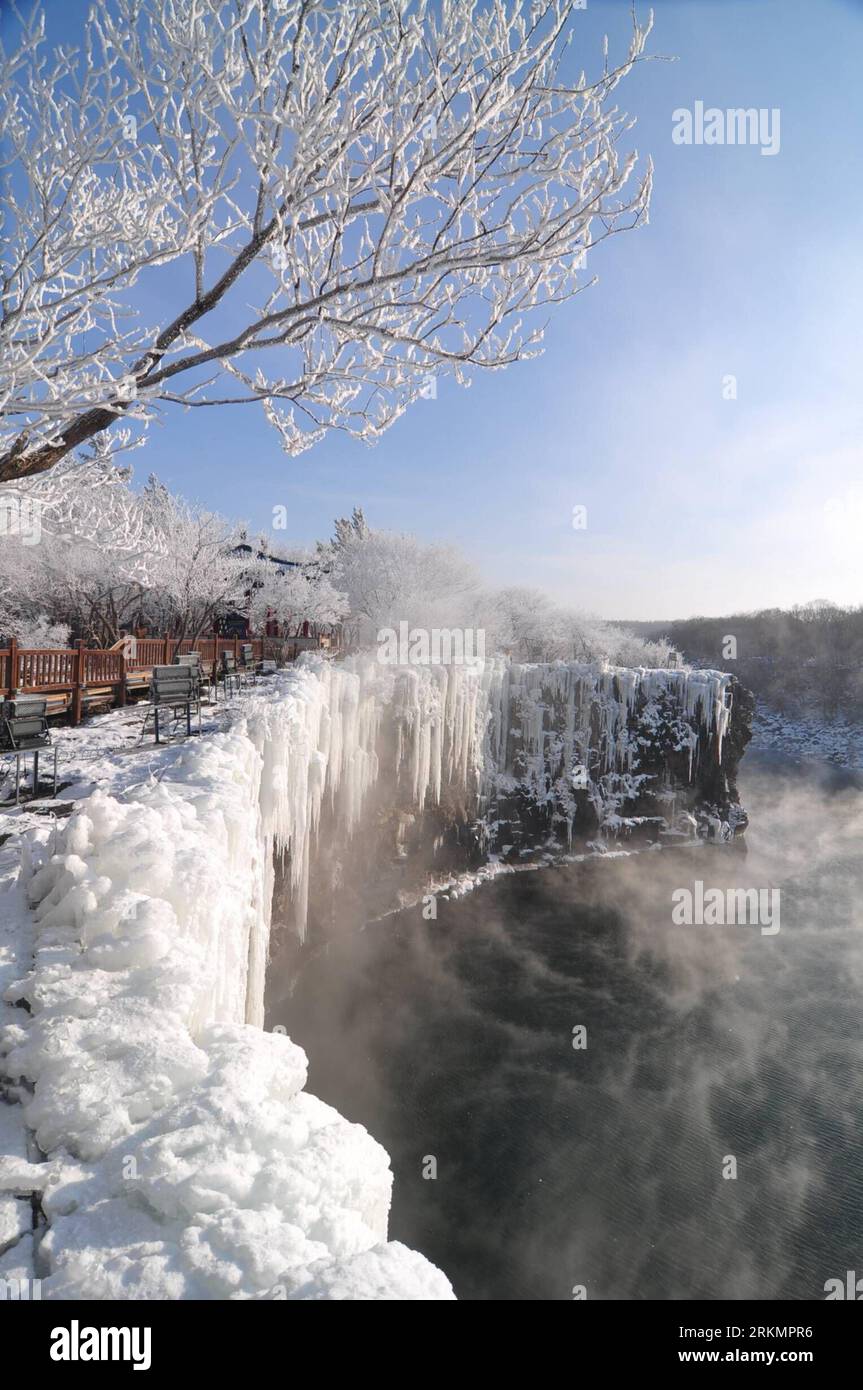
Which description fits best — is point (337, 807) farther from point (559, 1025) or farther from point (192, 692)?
point (559, 1025)

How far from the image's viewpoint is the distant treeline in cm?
4888

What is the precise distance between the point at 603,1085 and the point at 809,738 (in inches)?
1773

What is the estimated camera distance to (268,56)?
2.50 m

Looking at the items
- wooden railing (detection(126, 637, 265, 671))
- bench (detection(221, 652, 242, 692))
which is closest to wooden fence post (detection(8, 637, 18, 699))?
wooden railing (detection(126, 637, 265, 671))

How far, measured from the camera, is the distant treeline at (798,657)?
48.9 m

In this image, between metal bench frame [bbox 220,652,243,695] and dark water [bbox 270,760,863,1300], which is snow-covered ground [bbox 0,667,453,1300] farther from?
metal bench frame [bbox 220,652,243,695]

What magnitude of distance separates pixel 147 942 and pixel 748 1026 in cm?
1633

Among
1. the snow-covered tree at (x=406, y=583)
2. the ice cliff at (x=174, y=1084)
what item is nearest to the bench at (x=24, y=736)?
the ice cliff at (x=174, y=1084)

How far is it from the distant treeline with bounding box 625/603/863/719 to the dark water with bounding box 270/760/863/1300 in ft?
114

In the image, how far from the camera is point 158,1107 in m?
2.10

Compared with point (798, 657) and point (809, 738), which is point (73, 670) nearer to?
point (809, 738)

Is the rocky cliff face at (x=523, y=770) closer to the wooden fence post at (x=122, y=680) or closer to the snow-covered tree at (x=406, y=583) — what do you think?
the wooden fence post at (x=122, y=680)

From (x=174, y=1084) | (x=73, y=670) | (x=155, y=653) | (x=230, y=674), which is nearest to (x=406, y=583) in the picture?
(x=230, y=674)

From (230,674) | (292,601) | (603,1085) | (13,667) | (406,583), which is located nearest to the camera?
(13,667)
